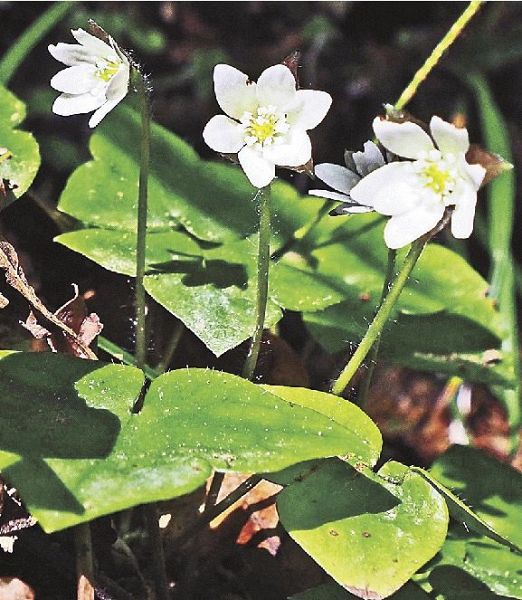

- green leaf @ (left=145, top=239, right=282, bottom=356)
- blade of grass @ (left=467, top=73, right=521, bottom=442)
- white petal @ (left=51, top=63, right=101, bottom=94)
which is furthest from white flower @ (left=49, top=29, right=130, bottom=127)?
blade of grass @ (left=467, top=73, right=521, bottom=442)

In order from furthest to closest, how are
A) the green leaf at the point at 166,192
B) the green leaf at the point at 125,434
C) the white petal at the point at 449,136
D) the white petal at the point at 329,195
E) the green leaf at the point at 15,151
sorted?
the green leaf at the point at 166,192, the green leaf at the point at 15,151, the white petal at the point at 329,195, the white petal at the point at 449,136, the green leaf at the point at 125,434

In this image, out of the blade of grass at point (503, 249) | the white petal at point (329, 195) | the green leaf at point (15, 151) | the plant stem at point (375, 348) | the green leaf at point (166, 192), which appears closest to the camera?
the white petal at point (329, 195)

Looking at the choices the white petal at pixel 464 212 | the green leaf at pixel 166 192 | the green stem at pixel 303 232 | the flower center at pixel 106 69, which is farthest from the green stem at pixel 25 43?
the white petal at pixel 464 212

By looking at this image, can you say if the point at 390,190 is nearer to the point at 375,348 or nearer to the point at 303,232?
the point at 375,348

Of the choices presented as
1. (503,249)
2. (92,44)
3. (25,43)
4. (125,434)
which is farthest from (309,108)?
(25,43)

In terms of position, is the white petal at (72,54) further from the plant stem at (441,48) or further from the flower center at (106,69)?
the plant stem at (441,48)

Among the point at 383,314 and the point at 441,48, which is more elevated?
the point at 441,48
